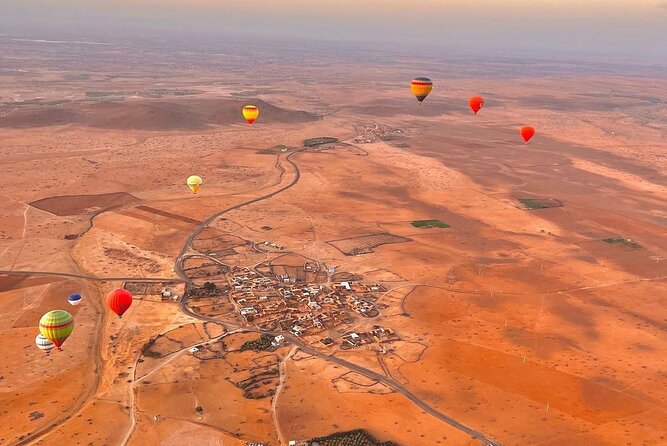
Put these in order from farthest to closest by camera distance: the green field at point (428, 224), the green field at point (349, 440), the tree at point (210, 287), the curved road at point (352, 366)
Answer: the green field at point (428, 224)
the tree at point (210, 287)
the curved road at point (352, 366)
the green field at point (349, 440)

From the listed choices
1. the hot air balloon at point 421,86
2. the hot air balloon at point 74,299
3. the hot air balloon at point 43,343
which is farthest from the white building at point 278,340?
the hot air balloon at point 421,86

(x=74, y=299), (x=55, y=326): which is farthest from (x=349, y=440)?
(x=74, y=299)

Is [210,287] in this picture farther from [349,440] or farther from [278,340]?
[349,440]

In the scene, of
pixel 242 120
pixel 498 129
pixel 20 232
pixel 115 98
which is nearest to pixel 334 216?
Result: pixel 20 232

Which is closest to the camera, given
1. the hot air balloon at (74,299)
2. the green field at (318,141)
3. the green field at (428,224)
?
the hot air balloon at (74,299)

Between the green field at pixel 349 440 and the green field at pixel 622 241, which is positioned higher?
the green field at pixel 622 241

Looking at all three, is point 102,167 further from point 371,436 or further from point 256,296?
point 371,436

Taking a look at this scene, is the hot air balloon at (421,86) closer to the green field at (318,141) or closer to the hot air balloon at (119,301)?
the green field at (318,141)
